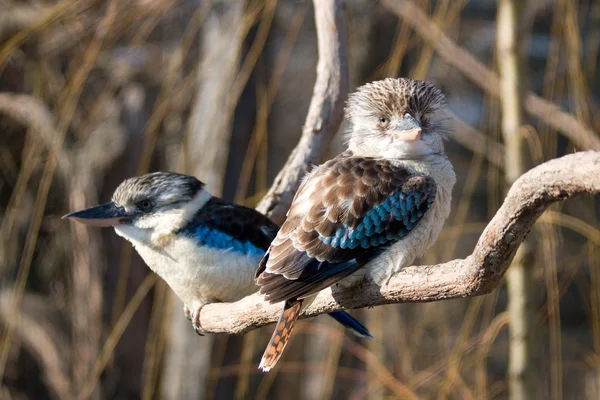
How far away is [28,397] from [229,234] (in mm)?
3418

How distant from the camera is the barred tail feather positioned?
92.9 inches

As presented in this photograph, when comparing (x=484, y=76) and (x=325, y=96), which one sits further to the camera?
(x=484, y=76)

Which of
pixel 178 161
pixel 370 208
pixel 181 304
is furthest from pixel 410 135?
pixel 178 161

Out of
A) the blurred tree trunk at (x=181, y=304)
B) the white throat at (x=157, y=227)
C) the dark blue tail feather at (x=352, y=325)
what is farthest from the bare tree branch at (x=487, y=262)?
the blurred tree trunk at (x=181, y=304)

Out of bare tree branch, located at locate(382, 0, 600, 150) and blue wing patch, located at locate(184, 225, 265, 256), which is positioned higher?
bare tree branch, located at locate(382, 0, 600, 150)

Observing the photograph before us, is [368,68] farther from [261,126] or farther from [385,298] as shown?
[385,298]

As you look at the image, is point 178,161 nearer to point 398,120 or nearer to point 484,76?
point 484,76

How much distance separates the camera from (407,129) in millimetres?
2520

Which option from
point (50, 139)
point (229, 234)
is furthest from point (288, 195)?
point (50, 139)

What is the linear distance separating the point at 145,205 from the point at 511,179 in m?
1.26

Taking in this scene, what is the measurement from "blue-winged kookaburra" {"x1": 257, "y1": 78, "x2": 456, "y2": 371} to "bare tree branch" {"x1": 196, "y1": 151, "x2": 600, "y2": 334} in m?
0.06

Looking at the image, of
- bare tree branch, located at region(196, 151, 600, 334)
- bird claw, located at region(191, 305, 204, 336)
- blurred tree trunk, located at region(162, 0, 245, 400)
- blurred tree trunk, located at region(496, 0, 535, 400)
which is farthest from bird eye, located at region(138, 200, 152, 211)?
blurred tree trunk, located at region(162, 0, 245, 400)

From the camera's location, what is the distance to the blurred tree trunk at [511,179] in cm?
316

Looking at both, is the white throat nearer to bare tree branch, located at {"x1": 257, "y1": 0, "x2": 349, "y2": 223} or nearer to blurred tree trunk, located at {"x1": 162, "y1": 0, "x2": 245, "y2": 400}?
bare tree branch, located at {"x1": 257, "y1": 0, "x2": 349, "y2": 223}
